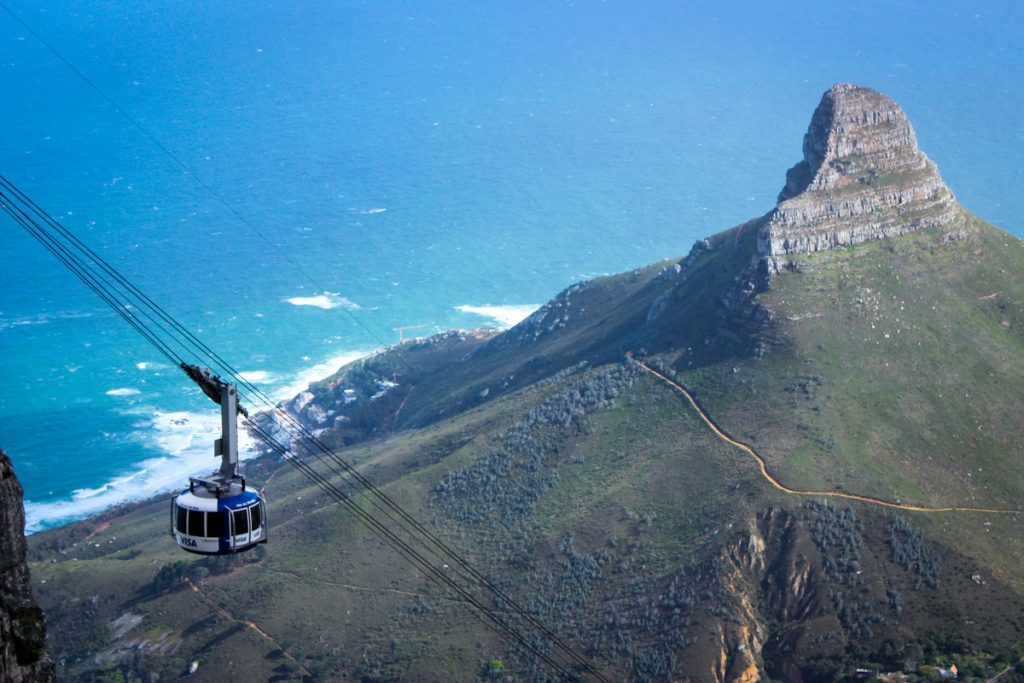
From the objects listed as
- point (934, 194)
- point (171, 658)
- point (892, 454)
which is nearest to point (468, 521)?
point (171, 658)

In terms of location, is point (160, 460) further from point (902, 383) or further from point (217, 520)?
point (217, 520)

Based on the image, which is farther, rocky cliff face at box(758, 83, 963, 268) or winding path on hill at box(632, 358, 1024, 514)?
rocky cliff face at box(758, 83, 963, 268)

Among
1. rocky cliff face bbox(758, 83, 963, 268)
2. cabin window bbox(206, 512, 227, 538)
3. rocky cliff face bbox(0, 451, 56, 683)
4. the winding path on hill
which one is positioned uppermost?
rocky cliff face bbox(758, 83, 963, 268)

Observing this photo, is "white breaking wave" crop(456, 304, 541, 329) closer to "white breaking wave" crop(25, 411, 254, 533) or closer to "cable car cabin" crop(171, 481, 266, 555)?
"white breaking wave" crop(25, 411, 254, 533)

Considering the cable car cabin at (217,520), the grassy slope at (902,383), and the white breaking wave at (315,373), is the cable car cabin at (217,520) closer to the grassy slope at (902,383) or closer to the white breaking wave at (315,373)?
the grassy slope at (902,383)

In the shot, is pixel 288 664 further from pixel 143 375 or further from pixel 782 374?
pixel 143 375

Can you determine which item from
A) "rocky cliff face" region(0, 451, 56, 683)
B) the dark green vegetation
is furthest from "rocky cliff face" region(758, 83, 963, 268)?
"rocky cliff face" region(0, 451, 56, 683)
